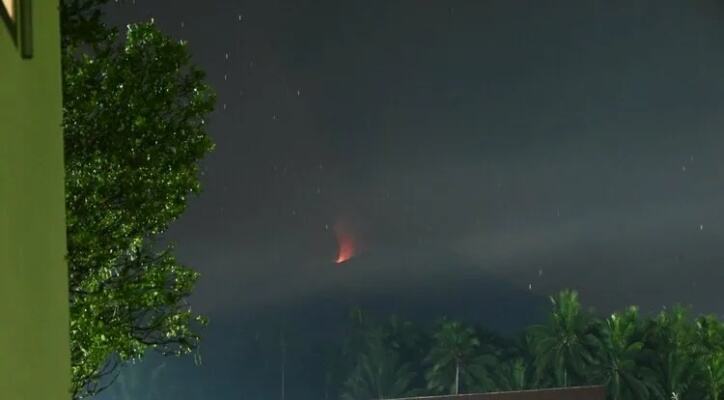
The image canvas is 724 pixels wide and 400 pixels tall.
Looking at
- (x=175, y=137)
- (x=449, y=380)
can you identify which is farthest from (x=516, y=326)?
(x=175, y=137)

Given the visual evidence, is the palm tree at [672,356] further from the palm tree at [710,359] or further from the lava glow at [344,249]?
the lava glow at [344,249]

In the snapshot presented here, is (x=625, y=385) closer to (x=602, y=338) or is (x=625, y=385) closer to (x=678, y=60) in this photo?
(x=602, y=338)

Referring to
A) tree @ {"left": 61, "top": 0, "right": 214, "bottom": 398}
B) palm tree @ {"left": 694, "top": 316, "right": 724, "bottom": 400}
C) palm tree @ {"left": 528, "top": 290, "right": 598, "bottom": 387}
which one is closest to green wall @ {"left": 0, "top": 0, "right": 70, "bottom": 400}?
tree @ {"left": 61, "top": 0, "right": 214, "bottom": 398}

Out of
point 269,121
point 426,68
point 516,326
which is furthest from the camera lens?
point 426,68

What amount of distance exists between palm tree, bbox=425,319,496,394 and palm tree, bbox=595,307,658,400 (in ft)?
11.4

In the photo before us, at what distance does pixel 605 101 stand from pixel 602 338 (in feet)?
35.6

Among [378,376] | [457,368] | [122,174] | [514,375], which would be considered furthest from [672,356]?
[122,174]

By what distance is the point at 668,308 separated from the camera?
36781 millimetres

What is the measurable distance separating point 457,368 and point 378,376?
255cm

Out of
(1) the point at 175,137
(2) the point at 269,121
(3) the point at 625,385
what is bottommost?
(3) the point at 625,385

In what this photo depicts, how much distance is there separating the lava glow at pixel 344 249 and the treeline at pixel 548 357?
294 cm

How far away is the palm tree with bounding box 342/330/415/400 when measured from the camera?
1446 inches

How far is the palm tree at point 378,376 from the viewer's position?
120 feet

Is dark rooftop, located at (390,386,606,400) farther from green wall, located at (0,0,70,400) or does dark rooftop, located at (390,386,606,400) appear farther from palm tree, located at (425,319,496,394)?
palm tree, located at (425,319,496,394)
